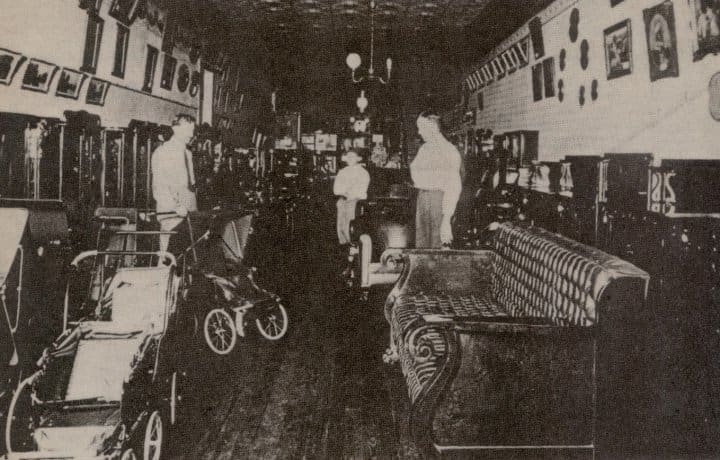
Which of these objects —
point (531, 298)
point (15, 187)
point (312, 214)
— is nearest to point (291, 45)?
point (312, 214)

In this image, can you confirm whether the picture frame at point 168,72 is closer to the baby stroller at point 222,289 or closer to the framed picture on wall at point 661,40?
the baby stroller at point 222,289

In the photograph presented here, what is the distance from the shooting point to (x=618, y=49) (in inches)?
226

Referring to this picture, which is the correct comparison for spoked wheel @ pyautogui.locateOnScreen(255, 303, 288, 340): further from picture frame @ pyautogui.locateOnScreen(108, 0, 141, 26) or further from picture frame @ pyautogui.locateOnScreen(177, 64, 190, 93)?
picture frame @ pyautogui.locateOnScreen(177, 64, 190, 93)

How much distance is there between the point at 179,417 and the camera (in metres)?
3.81

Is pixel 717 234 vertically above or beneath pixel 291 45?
beneath

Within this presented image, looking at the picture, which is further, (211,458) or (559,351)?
(211,458)

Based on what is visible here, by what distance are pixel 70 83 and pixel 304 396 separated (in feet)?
12.9

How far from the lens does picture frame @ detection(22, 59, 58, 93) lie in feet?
17.4

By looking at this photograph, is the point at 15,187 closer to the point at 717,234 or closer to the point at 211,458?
the point at 211,458

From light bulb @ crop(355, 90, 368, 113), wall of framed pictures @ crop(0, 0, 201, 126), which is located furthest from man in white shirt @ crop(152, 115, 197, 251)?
light bulb @ crop(355, 90, 368, 113)

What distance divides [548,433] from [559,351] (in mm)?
369

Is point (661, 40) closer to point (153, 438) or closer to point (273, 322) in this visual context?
point (273, 322)

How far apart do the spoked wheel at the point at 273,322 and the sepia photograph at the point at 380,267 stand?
3cm

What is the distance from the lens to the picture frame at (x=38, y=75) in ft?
17.4
